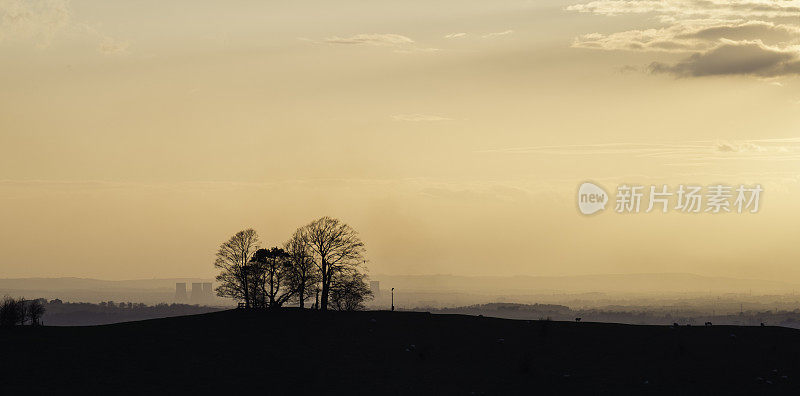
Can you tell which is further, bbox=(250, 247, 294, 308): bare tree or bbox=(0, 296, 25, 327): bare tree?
bbox=(250, 247, 294, 308): bare tree

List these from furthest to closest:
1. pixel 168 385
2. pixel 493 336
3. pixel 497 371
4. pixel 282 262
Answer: pixel 282 262 → pixel 493 336 → pixel 497 371 → pixel 168 385

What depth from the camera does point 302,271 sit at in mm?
116625


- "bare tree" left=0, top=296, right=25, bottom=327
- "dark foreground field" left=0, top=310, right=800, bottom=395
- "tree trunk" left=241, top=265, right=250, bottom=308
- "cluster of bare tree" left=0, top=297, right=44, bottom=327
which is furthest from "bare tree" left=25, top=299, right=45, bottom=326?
"tree trunk" left=241, top=265, right=250, bottom=308

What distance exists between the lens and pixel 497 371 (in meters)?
74.5

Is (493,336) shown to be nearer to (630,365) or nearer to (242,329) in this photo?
(630,365)

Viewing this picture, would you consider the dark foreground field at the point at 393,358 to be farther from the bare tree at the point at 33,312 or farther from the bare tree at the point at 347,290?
the bare tree at the point at 347,290

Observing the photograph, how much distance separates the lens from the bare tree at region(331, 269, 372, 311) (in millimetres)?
117225

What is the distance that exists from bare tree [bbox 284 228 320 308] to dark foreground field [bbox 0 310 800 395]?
2159 cm

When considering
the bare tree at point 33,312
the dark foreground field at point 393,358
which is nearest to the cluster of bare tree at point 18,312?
the bare tree at point 33,312

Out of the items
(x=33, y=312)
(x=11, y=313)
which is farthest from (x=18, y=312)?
(x=33, y=312)

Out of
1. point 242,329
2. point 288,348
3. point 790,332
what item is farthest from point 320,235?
point 790,332

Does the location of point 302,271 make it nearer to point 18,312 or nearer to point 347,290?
point 347,290

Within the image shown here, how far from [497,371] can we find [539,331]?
14.8 meters

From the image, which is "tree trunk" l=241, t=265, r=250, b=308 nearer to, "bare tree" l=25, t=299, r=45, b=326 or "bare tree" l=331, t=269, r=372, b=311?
"bare tree" l=331, t=269, r=372, b=311
